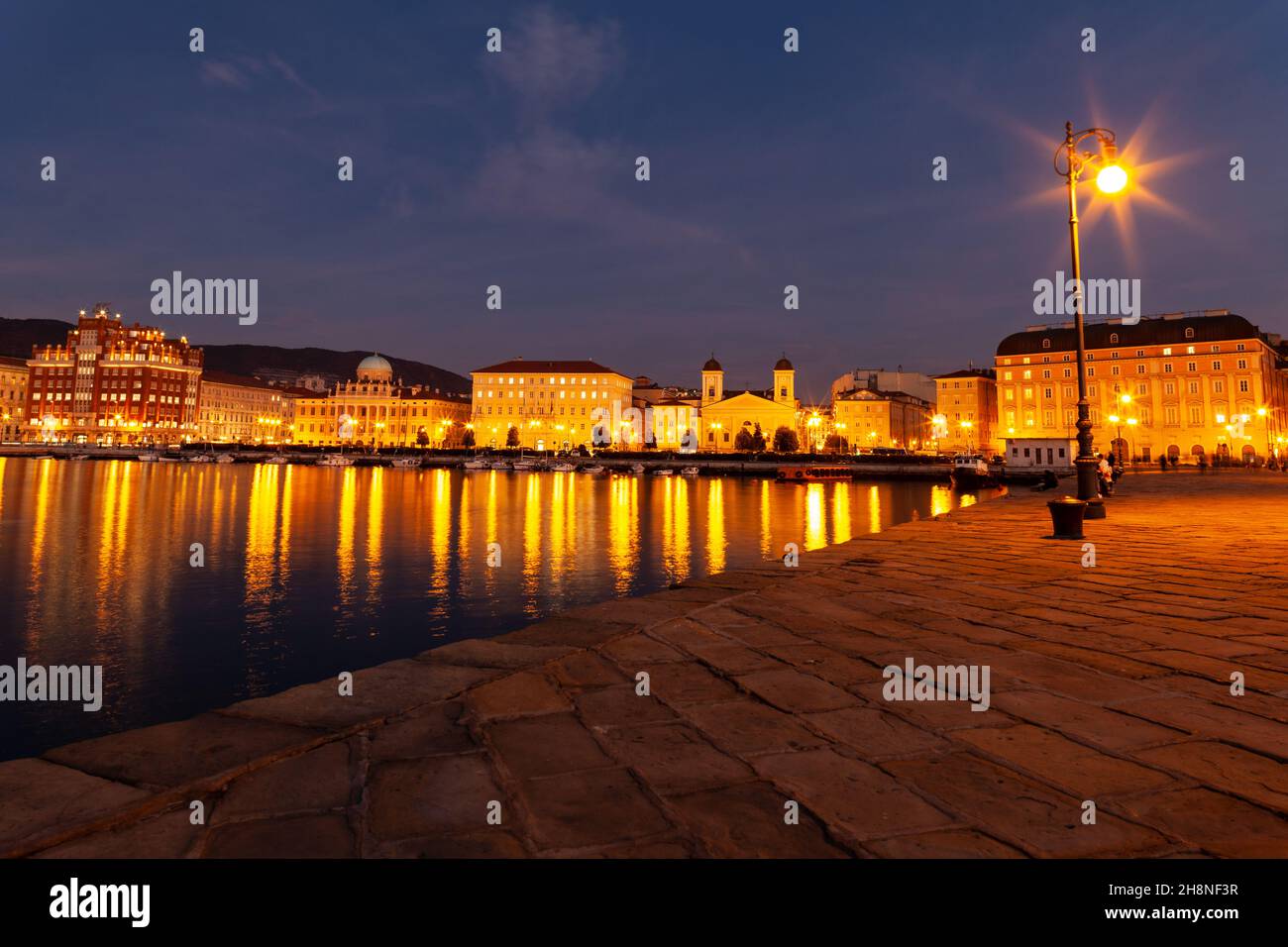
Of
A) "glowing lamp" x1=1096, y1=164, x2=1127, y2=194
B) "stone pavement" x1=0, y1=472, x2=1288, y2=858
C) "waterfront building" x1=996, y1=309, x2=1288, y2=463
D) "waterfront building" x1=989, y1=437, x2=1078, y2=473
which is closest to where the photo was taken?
"stone pavement" x1=0, y1=472, x2=1288, y2=858

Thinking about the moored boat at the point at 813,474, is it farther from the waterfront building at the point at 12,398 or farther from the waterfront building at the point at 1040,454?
the waterfront building at the point at 12,398

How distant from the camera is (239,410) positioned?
477 ft

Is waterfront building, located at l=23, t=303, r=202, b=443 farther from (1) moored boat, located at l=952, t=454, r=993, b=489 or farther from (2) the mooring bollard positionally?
(2) the mooring bollard

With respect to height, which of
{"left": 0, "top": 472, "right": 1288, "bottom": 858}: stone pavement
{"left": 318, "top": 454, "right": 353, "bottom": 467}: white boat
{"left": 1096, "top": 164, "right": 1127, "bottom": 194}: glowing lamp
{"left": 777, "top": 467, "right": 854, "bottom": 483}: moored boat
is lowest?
{"left": 0, "top": 472, "right": 1288, "bottom": 858}: stone pavement

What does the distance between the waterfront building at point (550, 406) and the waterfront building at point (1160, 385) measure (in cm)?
6379

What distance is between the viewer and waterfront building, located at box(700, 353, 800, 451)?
4786 inches

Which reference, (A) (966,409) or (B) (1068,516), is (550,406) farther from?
(B) (1068,516)

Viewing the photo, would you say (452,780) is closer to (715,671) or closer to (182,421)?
(715,671)

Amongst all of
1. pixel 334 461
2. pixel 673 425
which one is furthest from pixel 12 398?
pixel 673 425

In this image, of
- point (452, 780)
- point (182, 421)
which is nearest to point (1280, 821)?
point (452, 780)

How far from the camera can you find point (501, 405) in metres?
131

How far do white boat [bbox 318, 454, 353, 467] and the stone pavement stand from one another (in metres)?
109

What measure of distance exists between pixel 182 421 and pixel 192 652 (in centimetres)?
14340

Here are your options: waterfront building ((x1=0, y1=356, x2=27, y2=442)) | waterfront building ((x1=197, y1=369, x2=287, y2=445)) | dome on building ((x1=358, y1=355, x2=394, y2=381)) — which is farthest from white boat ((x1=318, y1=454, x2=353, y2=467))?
waterfront building ((x1=0, y1=356, x2=27, y2=442))
